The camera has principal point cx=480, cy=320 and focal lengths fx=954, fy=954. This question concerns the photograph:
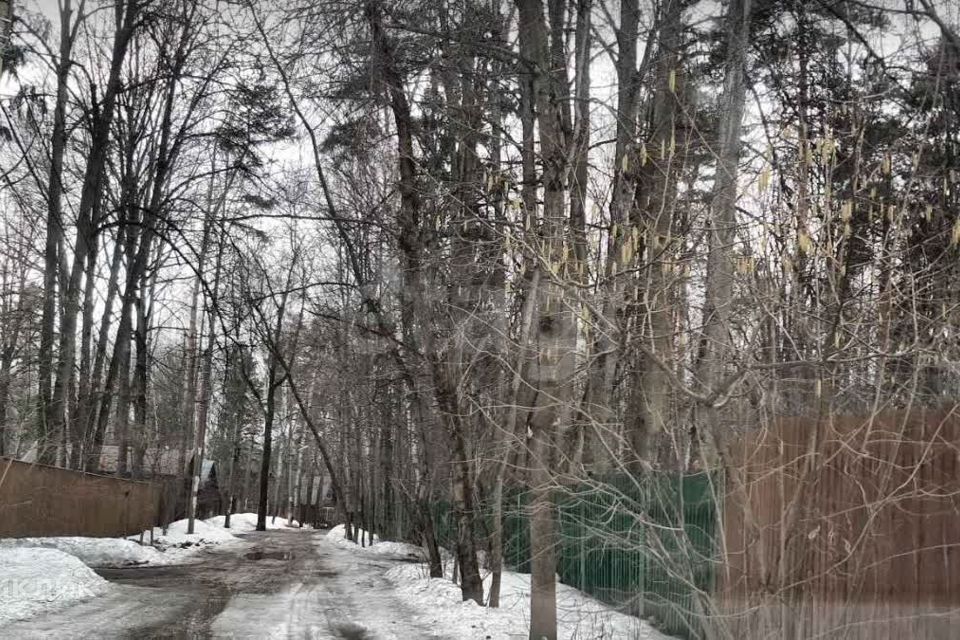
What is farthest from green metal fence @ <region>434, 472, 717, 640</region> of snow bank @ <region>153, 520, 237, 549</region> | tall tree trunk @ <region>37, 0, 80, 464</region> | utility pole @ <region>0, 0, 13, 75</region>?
snow bank @ <region>153, 520, 237, 549</region>

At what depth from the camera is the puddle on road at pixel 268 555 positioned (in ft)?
80.8

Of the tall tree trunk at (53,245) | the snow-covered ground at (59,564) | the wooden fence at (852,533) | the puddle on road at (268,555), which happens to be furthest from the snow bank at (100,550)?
the wooden fence at (852,533)

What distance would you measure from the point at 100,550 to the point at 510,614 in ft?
38.9

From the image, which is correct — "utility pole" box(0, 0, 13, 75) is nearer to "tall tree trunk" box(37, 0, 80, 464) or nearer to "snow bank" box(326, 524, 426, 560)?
"tall tree trunk" box(37, 0, 80, 464)

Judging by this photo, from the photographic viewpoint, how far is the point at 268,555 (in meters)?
25.8

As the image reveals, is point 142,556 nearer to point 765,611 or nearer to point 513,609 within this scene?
point 513,609

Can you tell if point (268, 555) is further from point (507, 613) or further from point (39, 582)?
point (507, 613)

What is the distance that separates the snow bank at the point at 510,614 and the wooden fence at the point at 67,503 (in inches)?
320

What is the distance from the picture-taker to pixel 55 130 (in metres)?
21.2

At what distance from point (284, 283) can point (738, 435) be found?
2574cm

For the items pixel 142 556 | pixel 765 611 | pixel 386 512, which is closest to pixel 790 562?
pixel 765 611

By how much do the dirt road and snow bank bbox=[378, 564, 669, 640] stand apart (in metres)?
0.42

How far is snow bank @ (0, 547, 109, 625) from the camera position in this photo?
1184 centimetres

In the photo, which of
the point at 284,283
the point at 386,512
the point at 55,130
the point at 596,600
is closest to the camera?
the point at 596,600
